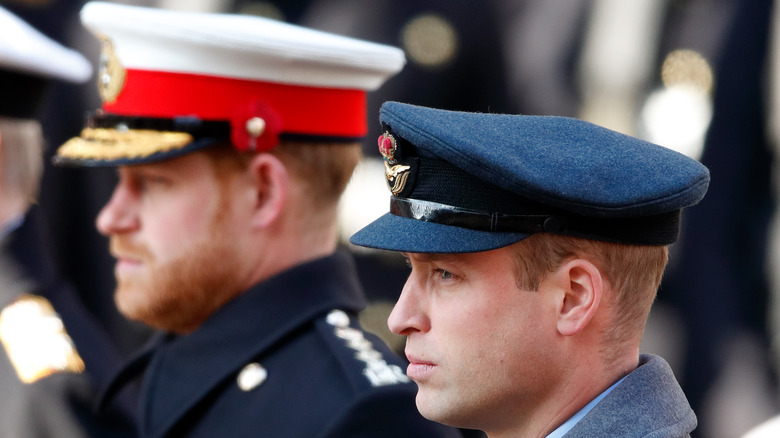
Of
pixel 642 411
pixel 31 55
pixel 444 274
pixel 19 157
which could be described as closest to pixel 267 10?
pixel 31 55

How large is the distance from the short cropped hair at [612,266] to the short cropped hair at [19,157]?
1.90 m

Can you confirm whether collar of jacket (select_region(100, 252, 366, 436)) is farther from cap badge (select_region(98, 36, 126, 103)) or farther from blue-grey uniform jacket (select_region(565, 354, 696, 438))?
blue-grey uniform jacket (select_region(565, 354, 696, 438))

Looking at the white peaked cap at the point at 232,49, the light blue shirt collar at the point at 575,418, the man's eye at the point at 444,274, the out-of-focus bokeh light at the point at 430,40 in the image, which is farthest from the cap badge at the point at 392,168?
the out-of-focus bokeh light at the point at 430,40

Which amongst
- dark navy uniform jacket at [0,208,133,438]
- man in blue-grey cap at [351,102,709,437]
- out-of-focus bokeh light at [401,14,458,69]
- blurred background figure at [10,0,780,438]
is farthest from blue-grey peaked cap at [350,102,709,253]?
out-of-focus bokeh light at [401,14,458,69]

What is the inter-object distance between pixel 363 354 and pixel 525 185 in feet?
2.92

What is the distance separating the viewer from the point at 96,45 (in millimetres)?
4062

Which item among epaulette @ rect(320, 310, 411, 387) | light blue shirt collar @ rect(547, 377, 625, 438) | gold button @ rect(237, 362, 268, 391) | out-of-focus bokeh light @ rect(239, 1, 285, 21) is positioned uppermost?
out-of-focus bokeh light @ rect(239, 1, 285, 21)

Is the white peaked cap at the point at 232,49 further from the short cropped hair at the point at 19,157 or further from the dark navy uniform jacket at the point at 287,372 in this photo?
the short cropped hair at the point at 19,157

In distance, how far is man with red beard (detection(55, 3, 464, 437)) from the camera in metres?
2.35

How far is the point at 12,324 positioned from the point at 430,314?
1.51 meters

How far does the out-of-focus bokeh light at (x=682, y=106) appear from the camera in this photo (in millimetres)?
3162

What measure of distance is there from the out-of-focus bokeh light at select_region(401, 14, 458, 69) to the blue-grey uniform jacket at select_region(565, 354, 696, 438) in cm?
201

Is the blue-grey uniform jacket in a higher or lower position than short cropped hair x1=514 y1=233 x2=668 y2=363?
lower

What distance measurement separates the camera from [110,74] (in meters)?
2.55
